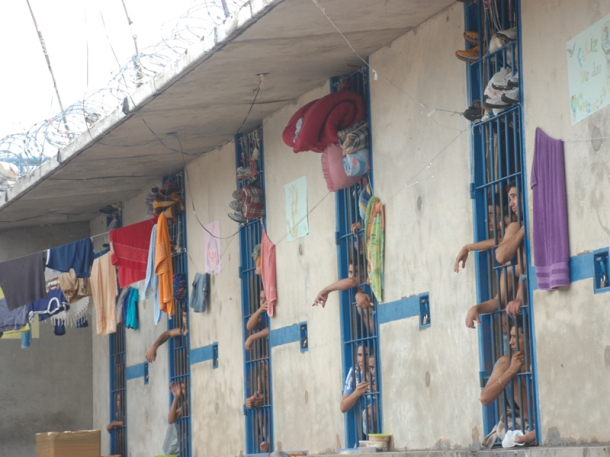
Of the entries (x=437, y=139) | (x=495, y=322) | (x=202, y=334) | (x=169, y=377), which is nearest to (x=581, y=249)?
(x=495, y=322)

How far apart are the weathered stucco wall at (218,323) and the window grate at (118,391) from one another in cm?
312

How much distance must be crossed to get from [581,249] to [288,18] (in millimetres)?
3357

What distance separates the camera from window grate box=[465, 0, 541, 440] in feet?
26.8

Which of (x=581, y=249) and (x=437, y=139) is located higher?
(x=437, y=139)

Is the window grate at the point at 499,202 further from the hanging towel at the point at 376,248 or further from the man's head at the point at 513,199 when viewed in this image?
the hanging towel at the point at 376,248

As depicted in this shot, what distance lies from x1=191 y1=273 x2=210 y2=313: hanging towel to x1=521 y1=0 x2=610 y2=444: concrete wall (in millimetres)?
7024

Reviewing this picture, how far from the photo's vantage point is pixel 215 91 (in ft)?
37.7

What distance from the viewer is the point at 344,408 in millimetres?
10555

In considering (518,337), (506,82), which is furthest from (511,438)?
(506,82)

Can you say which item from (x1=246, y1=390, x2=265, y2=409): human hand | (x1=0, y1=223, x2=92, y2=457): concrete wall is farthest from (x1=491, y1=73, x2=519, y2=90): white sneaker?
(x1=0, y1=223, x2=92, y2=457): concrete wall

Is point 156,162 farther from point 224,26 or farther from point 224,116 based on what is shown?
point 224,26

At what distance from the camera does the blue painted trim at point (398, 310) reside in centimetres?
960

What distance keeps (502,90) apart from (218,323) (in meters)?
6.61

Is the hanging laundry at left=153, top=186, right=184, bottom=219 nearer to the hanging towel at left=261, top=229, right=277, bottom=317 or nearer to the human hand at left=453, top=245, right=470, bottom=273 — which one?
the hanging towel at left=261, top=229, right=277, bottom=317
